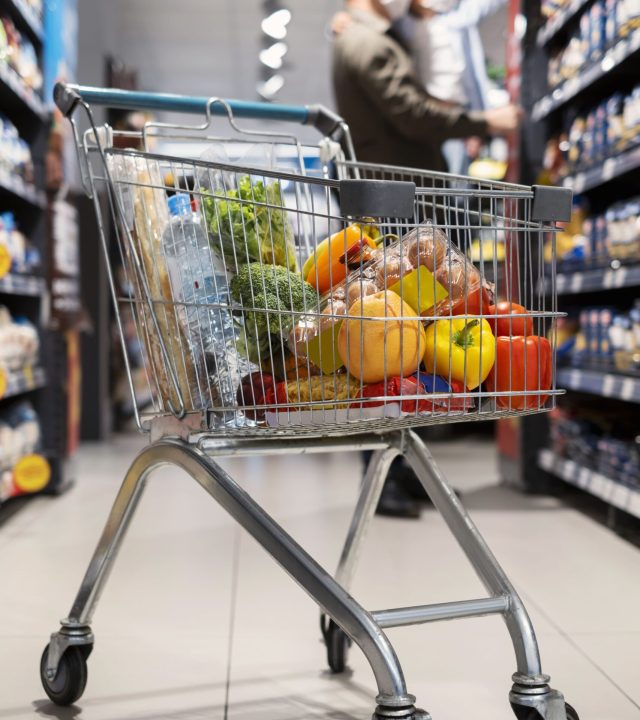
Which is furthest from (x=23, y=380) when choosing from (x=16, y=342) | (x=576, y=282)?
(x=576, y=282)

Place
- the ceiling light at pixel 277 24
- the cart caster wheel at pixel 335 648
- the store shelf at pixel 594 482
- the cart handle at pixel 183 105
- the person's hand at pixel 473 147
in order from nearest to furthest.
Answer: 1. the cart handle at pixel 183 105
2. the cart caster wheel at pixel 335 648
3. the store shelf at pixel 594 482
4. the person's hand at pixel 473 147
5. the ceiling light at pixel 277 24

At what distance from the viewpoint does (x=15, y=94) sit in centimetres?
343

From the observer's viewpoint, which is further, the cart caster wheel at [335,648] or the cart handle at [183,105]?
the cart caster wheel at [335,648]

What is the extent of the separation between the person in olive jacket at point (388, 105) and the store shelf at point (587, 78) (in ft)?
0.77

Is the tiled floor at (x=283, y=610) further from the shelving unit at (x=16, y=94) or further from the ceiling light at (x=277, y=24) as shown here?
the ceiling light at (x=277, y=24)

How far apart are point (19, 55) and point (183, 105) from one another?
1.96 metres

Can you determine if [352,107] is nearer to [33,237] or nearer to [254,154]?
[33,237]

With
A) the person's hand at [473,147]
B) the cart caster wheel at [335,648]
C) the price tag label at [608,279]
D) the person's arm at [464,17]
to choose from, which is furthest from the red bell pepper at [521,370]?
the person's hand at [473,147]

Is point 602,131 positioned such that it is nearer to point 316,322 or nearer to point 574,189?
point 574,189

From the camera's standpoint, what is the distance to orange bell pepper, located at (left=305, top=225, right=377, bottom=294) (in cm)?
135

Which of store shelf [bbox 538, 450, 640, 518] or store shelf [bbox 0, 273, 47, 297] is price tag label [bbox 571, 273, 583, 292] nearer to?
store shelf [bbox 538, 450, 640, 518]

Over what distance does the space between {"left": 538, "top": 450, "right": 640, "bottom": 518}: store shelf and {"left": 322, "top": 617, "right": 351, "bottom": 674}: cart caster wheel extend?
1309 mm

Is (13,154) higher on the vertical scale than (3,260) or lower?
higher

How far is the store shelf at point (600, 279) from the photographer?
291 cm
